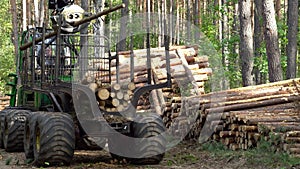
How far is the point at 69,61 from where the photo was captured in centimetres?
1083

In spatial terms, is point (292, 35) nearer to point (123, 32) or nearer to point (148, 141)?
point (123, 32)

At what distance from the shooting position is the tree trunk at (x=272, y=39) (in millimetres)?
16547

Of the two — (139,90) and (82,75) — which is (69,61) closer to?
(82,75)

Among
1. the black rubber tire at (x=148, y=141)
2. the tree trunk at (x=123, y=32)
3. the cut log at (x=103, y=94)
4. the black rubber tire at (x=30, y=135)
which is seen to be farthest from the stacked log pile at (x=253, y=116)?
the tree trunk at (x=123, y=32)

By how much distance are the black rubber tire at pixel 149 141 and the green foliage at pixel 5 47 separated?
28.0m

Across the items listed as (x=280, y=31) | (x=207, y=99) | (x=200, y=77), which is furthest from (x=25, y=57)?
(x=280, y=31)

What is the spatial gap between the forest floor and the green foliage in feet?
87.2

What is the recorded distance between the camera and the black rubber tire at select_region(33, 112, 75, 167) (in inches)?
348

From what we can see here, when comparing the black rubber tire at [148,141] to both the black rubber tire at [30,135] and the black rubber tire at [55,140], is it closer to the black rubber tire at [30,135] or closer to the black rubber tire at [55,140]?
the black rubber tire at [55,140]

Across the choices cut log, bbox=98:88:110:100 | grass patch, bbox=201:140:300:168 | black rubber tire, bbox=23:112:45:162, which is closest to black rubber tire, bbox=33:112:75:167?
black rubber tire, bbox=23:112:45:162

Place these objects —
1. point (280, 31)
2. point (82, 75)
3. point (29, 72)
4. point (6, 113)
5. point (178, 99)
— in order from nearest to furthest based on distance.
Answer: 1. point (82, 75)
2. point (29, 72)
3. point (6, 113)
4. point (178, 99)
5. point (280, 31)

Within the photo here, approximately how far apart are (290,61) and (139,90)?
48.6 feet

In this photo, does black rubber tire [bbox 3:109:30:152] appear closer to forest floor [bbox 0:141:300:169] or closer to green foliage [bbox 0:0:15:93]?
forest floor [bbox 0:141:300:169]

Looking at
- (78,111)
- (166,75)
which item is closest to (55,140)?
(78,111)
